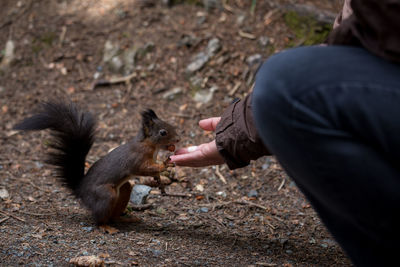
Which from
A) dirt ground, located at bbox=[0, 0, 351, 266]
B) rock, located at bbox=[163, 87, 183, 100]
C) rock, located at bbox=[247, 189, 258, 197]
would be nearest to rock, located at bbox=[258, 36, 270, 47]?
dirt ground, located at bbox=[0, 0, 351, 266]

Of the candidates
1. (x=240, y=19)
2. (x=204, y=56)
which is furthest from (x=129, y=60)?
(x=240, y=19)

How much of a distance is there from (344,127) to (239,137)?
505 mm

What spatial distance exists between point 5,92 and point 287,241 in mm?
2541

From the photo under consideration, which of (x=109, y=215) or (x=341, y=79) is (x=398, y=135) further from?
(x=109, y=215)

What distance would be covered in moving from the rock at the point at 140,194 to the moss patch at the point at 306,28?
1.61 metres

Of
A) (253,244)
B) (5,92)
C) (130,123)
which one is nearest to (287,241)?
(253,244)

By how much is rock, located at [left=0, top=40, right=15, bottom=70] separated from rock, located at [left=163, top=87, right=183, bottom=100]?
142cm

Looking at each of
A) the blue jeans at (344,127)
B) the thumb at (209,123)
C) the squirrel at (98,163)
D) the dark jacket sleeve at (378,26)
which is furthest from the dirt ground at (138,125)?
the dark jacket sleeve at (378,26)

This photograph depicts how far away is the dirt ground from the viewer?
1.79 meters

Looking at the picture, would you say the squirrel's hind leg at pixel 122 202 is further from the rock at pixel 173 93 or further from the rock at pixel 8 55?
the rock at pixel 8 55

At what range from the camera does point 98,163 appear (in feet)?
6.70

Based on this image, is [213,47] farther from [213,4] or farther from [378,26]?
[378,26]

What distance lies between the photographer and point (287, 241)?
1.90m

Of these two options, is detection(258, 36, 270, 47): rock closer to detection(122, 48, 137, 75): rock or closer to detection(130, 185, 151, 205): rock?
detection(122, 48, 137, 75): rock
